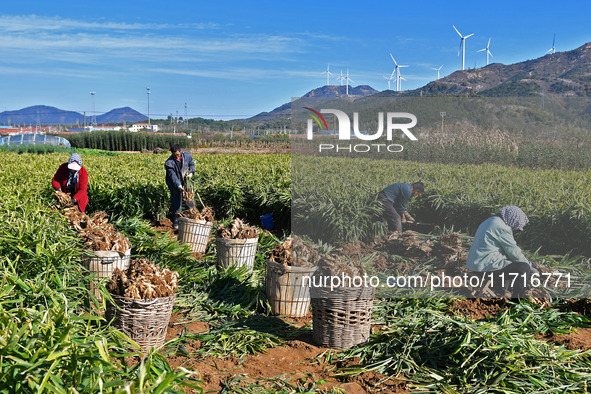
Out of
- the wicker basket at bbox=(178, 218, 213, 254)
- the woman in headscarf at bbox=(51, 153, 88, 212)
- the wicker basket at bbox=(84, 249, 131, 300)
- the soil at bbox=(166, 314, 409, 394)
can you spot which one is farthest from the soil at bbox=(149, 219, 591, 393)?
the woman in headscarf at bbox=(51, 153, 88, 212)

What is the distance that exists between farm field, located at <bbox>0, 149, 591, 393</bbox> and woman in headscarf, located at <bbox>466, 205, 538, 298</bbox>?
0.40 meters

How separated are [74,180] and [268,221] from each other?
341 centimetres

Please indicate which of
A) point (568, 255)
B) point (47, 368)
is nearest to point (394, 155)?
point (568, 255)

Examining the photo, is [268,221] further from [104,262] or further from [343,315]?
[343,315]

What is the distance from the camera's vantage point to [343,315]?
13.1ft

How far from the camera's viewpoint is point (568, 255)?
4633 millimetres

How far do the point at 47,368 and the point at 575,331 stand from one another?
4.10m

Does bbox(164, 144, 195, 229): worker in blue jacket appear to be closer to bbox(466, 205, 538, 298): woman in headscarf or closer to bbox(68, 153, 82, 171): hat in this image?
bbox(68, 153, 82, 171): hat

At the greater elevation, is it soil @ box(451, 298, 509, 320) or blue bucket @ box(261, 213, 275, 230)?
blue bucket @ box(261, 213, 275, 230)

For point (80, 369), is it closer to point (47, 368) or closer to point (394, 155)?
point (47, 368)

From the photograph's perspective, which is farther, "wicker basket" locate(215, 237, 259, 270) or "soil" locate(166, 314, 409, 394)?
"wicker basket" locate(215, 237, 259, 270)

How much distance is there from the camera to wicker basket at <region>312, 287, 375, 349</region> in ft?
13.0

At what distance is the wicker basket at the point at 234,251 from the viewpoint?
5.98m

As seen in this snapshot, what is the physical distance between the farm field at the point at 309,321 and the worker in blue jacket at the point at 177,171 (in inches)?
93.0
